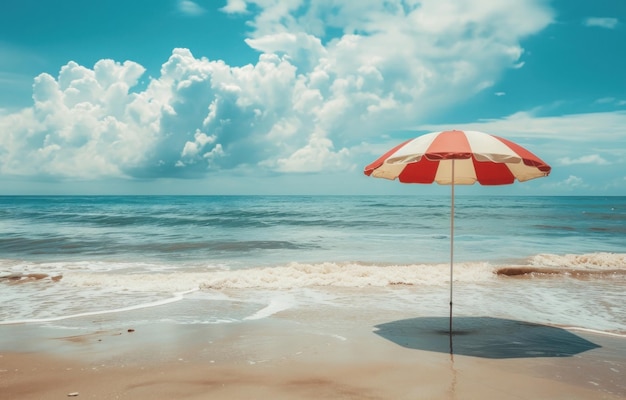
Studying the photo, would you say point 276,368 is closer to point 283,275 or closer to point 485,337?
point 485,337

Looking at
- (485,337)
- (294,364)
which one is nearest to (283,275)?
(485,337)

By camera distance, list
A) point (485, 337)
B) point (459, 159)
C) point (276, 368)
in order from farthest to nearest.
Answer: point (485, 337)
point (459, 159)
point (276, 368)

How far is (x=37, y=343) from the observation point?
6480mm

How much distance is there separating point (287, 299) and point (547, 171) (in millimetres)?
5779

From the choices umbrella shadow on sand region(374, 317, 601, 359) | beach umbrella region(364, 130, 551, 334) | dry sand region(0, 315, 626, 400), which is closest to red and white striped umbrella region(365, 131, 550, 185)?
beach umbrella region(364, 130, 551, 334)

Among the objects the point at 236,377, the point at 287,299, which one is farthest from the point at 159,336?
the point at 287,299

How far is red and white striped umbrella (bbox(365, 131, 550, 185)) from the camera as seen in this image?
5.76 meters

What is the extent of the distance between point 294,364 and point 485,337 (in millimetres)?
3171

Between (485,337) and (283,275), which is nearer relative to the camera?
(485,337)

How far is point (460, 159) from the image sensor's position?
6641mm

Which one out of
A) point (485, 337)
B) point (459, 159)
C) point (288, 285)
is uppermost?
point (459, 159)

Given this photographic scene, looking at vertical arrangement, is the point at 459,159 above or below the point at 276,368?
above

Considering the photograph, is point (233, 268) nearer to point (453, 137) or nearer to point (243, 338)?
point (243, 338)

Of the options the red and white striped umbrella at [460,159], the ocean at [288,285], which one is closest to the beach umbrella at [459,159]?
the red and white striped umbrella at [460,159]
